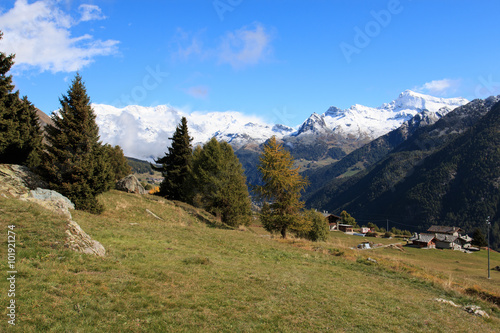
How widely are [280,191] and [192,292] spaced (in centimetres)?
2606

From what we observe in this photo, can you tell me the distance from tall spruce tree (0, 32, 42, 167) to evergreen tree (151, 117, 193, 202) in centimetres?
2641

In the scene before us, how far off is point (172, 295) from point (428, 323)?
10.6m

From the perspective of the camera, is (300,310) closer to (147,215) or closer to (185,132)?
(147,215)

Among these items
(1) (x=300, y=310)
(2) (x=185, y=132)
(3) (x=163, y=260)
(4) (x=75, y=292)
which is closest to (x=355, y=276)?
(1) (x=300, y=310)

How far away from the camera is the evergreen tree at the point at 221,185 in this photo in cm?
4752

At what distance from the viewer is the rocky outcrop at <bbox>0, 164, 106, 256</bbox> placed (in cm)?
1499

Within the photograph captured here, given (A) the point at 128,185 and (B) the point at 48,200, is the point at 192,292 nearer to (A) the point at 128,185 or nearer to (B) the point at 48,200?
(B) the point at 48,200

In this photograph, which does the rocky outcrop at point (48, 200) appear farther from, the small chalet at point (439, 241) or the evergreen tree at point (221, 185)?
the small chalet at point (439, 241)

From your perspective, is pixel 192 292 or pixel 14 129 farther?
pixel 14 129

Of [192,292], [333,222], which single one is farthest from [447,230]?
[192,292]

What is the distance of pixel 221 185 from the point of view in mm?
49844

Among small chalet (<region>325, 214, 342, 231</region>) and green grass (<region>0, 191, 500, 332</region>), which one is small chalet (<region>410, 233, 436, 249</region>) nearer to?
small chalet (<region>325, 214, 342, 231</region>)

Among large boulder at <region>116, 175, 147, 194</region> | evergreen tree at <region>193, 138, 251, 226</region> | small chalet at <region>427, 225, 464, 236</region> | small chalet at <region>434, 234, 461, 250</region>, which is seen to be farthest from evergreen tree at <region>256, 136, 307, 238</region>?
small chalet at <region>427, 225, 464, 236</region>

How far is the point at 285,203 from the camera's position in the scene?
36.9 m
